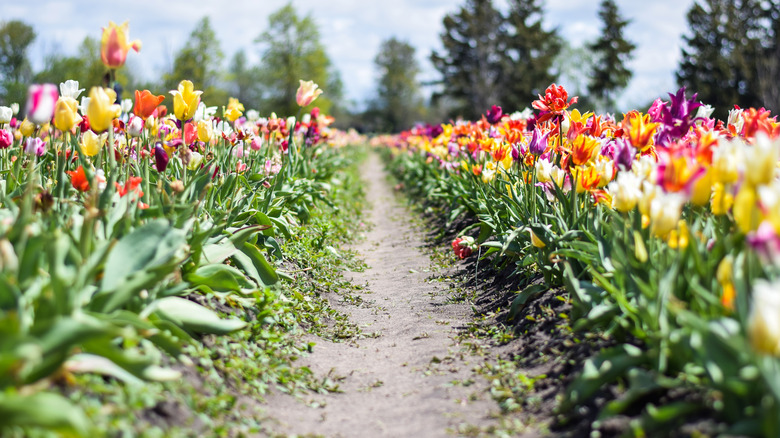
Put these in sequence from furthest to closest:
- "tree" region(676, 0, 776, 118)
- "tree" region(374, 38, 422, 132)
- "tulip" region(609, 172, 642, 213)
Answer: "tree" region(374, 38, 422, 132)
"tree" region(676, 0, 776, 118)
"tulip" region(609, 172, 642, 213)

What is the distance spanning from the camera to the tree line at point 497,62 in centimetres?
3006

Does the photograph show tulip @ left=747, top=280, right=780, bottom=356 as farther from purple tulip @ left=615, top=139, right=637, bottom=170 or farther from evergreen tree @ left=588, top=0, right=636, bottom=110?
evergreen tree @ left=588, top=0, right=636, bottom=110

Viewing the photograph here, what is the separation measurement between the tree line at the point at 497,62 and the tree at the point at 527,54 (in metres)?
0.07

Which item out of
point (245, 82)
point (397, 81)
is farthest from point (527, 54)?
point (245, 82)

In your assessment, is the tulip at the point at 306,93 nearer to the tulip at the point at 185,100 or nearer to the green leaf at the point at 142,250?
the tulip at the point at 185,100

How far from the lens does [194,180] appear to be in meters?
4.04

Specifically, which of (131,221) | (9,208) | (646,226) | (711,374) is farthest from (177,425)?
(646,226)

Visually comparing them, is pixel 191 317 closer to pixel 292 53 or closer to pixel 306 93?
pixel 306 93

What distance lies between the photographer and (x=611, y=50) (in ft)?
130

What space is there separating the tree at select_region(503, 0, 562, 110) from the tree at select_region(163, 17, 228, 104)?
1852cm

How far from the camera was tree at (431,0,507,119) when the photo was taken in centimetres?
4097

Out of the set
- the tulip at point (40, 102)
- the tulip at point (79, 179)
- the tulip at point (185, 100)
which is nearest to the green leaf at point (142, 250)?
the tulip at point (79, 179)

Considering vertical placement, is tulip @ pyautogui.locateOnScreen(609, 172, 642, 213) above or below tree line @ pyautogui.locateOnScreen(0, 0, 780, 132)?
below

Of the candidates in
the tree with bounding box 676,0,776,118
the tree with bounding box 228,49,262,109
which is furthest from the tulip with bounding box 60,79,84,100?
the tree with bounding box 228,49,262,109
